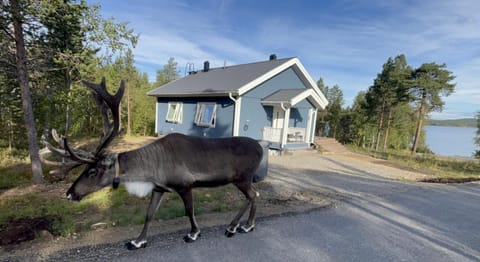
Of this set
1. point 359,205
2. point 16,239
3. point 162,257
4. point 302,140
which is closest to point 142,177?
point 162,257

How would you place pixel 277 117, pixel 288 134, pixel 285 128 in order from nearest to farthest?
pixel 285 128
pixel 288 134
pixel 277 117

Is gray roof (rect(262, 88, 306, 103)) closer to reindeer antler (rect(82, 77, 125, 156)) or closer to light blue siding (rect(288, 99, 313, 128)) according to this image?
light blue siding (rect(288, 99, 313, 128))

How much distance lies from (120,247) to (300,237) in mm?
2348

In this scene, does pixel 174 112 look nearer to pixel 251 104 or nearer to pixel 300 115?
pixel 251 104

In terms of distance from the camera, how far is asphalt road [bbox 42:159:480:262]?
2701 mm

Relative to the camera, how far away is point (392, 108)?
21578 mm

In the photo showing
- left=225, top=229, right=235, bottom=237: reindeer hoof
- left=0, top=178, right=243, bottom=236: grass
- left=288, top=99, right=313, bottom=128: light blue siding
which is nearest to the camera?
left=225, top=229, right=235, bottom=237: reindeer hoof

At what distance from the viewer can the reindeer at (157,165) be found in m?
2.45

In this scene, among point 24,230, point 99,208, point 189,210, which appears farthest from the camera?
point 99,208

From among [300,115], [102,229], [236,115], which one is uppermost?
[300,115]

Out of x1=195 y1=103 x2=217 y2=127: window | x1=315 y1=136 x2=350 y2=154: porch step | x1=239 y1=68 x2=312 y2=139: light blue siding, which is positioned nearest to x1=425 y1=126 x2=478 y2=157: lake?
x1=315 y1=136 x2=350 y2=154: porch step

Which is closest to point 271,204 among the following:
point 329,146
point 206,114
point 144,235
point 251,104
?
point 144,235

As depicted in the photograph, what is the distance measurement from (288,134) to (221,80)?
4854 mm

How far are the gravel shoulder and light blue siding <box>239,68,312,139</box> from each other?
2689mm
